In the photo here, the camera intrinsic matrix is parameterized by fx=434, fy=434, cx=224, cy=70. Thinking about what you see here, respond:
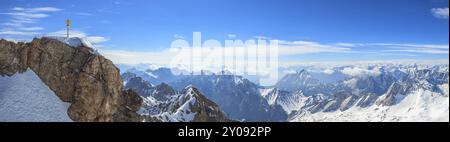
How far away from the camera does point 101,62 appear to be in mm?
45312

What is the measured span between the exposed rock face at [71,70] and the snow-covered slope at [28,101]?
0.79 meters

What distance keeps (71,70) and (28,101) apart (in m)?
7.18

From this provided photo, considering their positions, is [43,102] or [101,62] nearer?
[43,102]

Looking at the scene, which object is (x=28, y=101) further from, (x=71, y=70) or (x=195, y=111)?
(x=195, y=111)

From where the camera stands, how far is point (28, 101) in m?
37.7

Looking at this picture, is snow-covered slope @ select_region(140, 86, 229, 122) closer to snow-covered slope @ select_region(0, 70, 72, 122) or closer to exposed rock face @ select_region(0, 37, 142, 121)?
exposed rock face @ select_region(0, 37, 142, 121)

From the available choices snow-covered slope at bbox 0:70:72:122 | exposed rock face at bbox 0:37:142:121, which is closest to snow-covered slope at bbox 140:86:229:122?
exposed rock face at bbox 0:37:142:121

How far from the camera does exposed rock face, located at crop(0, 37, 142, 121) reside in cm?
4225

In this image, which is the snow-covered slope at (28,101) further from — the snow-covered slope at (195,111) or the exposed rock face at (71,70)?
the snow-covered slope at (195,111)
